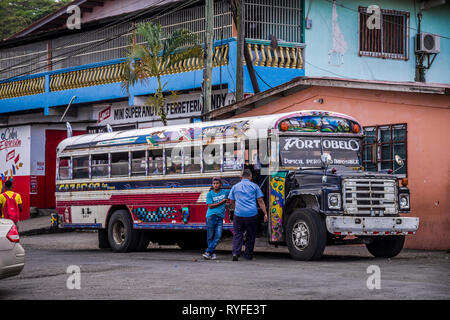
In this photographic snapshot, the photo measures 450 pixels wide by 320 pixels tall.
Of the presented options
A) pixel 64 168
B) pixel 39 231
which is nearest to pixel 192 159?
pixel 64 168

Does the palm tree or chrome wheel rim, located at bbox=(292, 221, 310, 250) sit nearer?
chrome wheel rim, located at bbox=(292, 221, 310, 250)

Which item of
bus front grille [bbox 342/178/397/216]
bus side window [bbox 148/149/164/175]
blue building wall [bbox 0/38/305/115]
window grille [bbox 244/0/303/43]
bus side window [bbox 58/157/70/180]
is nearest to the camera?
bus front grille [bbox 342/178/397/216]

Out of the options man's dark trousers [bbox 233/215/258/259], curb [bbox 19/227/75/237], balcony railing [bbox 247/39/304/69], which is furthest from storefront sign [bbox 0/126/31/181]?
man's dark trousers [bbox 233/215/258/259]

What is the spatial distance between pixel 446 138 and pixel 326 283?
7819 mm

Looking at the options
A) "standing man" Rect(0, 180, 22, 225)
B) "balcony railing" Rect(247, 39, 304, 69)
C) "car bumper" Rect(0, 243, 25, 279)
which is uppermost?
"balcony railing" Rect(247, 39, 304, 69)

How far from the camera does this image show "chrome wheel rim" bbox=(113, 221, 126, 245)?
19578 mm

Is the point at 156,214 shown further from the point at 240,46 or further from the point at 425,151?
the point at 425,151

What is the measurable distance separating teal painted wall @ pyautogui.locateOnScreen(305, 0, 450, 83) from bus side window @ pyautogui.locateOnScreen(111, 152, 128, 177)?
28.8 ft

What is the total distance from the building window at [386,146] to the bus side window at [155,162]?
4688mm

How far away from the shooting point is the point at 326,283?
36.9ft

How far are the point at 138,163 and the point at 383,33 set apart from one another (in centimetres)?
1232

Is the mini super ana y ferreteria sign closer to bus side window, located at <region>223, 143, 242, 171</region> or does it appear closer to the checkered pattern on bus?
the checkered pattern on bus

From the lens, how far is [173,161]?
18047 millimetres

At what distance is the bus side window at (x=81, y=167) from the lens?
2053 centimetres
